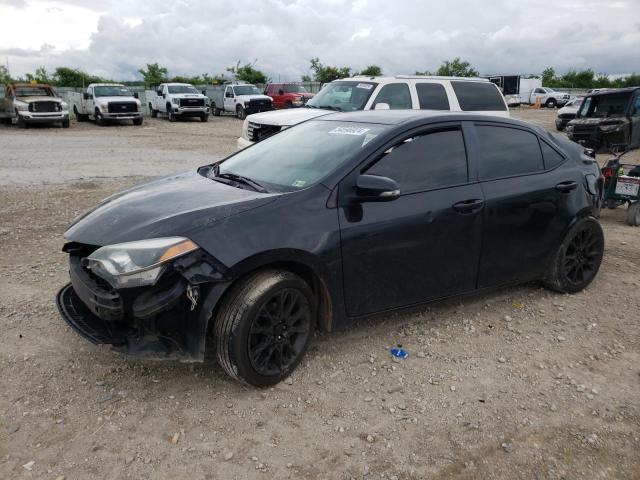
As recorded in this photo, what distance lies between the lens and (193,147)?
1650cm

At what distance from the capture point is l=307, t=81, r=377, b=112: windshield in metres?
9.79

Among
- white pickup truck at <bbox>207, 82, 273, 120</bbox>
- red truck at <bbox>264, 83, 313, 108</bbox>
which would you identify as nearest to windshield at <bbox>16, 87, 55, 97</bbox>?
white pickup truck at <bbox>207, 82, 273, 120</bbox>

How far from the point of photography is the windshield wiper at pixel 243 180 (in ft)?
11.9

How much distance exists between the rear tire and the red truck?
2369 cm

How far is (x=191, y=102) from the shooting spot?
2731 cm

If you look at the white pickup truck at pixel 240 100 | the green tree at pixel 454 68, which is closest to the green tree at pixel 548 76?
the green tree at pixel 454 68

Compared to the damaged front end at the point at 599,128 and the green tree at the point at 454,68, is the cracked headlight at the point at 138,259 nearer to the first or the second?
the damaged front end at the point at 599,128

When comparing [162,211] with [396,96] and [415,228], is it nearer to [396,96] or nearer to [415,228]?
[415,228]

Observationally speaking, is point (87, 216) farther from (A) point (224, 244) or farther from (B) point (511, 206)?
(B) point (511, 206)

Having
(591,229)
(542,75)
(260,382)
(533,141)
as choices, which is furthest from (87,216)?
(542,75)

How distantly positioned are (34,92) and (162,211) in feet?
77.0

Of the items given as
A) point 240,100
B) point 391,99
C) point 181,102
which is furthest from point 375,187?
point 240,100

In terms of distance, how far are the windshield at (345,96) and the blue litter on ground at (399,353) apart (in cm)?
647

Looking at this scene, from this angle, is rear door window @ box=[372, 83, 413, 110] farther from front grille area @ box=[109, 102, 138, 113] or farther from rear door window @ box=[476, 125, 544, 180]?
front grille area @ box=[109, 102, 138, 113]
